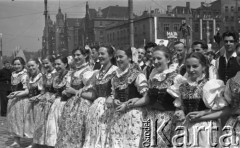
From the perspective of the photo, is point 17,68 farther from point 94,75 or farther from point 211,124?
point 211,124

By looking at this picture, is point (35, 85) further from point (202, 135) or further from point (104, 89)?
point (202, 135)

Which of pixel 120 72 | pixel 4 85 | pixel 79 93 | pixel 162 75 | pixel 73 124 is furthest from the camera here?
pixel 4 85

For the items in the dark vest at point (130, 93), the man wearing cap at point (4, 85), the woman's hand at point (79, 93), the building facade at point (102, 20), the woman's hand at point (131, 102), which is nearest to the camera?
the woman's hand at point (131, 102)

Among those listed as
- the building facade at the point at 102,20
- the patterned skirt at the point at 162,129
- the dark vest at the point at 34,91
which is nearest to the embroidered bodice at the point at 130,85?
the patterned skirt at the point at 162,129

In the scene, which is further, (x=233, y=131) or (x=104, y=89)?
(x=104, y=89)

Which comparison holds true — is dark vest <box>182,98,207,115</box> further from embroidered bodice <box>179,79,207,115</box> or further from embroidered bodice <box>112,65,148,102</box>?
embroidered bodice <box>112,65,148,102</box>

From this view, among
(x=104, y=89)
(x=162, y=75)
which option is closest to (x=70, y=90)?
(x=104, y=89)

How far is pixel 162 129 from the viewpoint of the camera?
4051 millimetres

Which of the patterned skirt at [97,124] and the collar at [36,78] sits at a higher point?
the collar at [36,78]

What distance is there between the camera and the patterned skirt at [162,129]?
4.02 metres

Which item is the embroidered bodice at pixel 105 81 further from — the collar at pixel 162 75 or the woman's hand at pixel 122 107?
the collar at pixel 162 75

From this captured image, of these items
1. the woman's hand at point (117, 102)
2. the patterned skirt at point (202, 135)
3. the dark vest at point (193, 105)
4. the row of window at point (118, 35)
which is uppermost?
the row of window at point (118, 35)

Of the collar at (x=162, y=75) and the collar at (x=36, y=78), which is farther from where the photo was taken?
the collar at (x=36, y=78)

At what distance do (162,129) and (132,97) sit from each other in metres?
0.64
